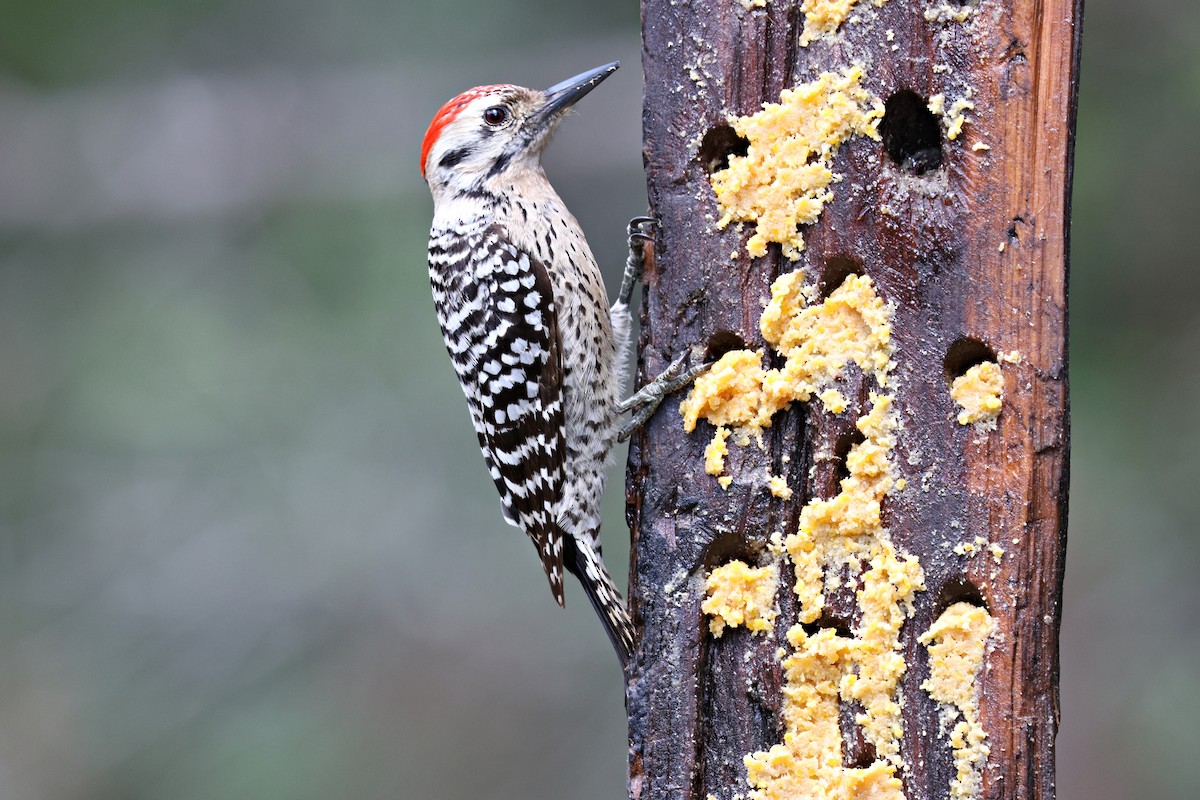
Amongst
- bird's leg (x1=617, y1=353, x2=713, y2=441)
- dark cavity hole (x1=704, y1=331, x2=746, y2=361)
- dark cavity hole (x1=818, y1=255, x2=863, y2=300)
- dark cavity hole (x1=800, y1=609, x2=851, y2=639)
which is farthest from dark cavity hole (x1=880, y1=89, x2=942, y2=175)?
dark cavity hole (x1=800, y1=609, x2=851, y2=639)

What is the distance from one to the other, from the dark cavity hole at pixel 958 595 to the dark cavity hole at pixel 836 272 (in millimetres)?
626

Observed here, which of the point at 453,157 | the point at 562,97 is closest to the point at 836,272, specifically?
the point at 562,97

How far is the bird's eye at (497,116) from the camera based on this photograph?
3.11 m

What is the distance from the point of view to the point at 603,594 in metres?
2.70

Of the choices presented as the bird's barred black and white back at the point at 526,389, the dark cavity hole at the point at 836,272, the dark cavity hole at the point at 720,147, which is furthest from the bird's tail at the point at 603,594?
the dark cavity hole at the point at 720,147

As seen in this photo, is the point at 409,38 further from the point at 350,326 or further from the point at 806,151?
the point at 806,151

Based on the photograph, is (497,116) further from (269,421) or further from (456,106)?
(269,421)

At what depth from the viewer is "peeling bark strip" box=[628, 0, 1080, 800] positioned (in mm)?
2057

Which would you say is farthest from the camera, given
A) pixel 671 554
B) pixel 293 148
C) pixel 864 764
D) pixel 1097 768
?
pixel 293 148

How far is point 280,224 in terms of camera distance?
20.8 ft

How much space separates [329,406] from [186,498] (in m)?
0.92

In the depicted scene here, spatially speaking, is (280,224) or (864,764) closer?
(864,764)

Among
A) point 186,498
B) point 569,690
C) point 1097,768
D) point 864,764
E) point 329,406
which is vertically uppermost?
point 329,406

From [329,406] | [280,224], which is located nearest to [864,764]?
[329,406]
